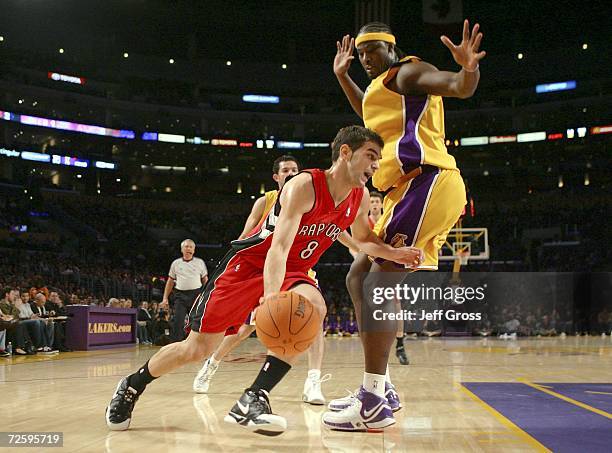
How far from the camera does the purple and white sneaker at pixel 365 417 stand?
11.6 ft

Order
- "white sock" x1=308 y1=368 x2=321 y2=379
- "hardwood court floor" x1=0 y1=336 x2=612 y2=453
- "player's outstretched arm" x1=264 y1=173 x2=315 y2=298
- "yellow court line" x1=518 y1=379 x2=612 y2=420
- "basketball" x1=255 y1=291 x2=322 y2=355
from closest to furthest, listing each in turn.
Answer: "basketball" x1=255 y1=291 x2=322 y2=355 < "player's outstretched arm" x1=264 y1=173 x2=315 y2=298 < "hardwood court floor" x1=0 y1=336 x2=612 y2=453 < "yellow court line" x1=518 y1=379 x2=612 y2=420 < "white sock" x1=308 y1=368 x2=321 y2=379

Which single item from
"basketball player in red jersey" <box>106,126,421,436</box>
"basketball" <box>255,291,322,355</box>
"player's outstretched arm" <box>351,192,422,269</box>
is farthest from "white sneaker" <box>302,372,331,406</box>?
"basketball" <box>255,291,322,355</box>

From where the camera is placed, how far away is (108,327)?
1380cm

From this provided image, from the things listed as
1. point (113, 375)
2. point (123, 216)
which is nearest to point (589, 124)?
point (123, 216)

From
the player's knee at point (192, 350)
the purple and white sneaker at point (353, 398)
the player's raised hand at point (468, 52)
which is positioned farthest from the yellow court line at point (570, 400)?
the player's knee at point (192, 350)

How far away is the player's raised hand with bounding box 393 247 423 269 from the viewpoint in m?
3.48

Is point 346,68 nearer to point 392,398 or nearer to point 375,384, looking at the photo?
point 375,384

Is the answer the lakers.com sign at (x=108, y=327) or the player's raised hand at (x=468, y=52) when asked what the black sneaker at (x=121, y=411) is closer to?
the player's raised hand at (x=468, y=52)

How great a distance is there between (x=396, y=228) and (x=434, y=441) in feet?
3.80

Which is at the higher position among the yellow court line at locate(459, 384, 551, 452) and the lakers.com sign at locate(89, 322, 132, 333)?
the yellow court line at locate(459, 384, 551, 452)

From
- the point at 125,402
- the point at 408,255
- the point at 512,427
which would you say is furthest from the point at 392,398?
the point at 125,402

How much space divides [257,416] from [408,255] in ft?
3.81

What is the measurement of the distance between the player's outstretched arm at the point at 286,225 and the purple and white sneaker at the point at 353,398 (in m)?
1.07

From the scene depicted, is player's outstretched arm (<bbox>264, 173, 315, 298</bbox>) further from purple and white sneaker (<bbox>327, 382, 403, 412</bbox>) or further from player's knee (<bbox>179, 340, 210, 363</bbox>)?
purple and white sneaker (<bbox>327, 382, 403, 412</bbox>)
